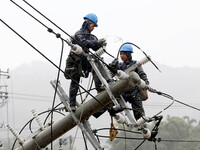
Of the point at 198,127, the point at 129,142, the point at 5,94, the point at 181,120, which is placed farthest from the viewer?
the point at 198,127

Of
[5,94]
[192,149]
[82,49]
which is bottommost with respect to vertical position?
[192,149]

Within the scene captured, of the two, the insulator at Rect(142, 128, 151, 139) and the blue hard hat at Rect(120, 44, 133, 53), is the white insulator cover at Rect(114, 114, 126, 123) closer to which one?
the insulator at Rect(142, 128, 151, 139)

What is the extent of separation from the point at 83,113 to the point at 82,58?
1.14 metres

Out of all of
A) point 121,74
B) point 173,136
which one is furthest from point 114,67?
point 173,136

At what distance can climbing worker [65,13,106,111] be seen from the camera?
7.96m

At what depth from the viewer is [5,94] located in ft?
98.6

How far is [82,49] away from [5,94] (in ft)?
76.2

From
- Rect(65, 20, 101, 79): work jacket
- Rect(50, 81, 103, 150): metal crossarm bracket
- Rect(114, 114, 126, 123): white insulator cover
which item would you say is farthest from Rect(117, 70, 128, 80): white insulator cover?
Rect(50, 81, 103, 150): metal crossarm bracket

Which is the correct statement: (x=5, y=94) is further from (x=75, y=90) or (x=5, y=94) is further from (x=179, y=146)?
(x=179, y=146)

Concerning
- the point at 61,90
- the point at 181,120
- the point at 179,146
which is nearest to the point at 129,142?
the point at 179,146

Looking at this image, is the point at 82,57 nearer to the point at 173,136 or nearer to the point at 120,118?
the point at 120,118

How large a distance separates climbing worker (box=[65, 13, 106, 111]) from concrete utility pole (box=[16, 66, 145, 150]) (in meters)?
0.29

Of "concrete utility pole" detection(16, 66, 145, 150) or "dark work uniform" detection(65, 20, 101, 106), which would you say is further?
"dark work uniform" detection(65, 20, 101, 106)

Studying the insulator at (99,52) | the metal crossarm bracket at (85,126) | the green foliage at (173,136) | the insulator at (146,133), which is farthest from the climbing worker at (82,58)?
the green foliage at (173,136)
